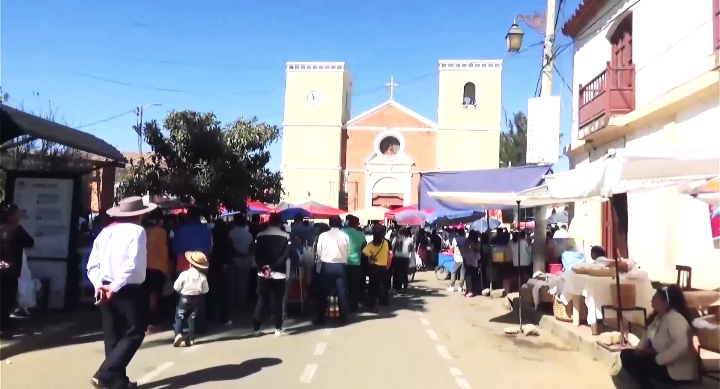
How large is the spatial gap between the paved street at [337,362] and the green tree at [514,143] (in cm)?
4872

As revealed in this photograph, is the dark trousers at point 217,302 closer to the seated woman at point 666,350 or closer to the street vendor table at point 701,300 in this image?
the seated woman at point 666,350

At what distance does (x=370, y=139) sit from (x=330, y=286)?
38.2 meters

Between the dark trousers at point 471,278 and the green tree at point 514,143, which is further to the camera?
the green tree at point 514,143

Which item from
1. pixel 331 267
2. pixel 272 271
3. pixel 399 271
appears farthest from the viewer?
pixel 399 271

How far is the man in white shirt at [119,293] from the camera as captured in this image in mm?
6258

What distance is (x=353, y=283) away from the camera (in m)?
12.5

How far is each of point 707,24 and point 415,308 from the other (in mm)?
7531

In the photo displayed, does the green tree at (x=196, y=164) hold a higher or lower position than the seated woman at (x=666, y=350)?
higher

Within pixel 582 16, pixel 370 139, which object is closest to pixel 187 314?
pixel 582 16

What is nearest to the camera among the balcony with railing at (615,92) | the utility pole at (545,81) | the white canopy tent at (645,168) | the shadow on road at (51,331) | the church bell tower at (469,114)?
the white canopy tent at (645,168)

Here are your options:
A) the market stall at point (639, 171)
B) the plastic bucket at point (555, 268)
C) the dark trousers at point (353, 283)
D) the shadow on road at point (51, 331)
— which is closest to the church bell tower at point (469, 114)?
the plastic bucket at point (555, 268)

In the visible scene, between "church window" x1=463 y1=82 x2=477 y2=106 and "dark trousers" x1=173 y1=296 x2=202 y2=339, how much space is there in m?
40.4

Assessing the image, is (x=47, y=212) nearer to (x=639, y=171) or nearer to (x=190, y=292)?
(x=190, y=292)

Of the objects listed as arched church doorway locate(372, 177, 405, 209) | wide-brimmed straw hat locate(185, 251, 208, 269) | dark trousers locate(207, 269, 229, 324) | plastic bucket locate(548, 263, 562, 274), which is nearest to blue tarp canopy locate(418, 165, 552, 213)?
plastic bucket locate(548, 263, 562, 274)
